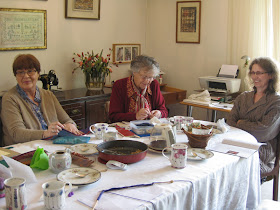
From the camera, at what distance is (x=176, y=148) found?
1786mm

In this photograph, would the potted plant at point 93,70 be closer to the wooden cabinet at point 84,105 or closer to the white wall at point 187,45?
the wooden cabinet at point 84,105

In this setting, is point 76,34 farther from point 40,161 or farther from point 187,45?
point 40,161

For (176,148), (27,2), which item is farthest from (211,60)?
(176,148)

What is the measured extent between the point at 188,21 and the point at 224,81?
3.48 feet

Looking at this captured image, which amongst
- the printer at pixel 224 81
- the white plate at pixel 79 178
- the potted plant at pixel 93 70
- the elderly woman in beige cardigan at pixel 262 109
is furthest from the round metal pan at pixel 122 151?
the printer at pixel 224 81

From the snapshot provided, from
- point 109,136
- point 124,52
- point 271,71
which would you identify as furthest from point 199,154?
point 124,52

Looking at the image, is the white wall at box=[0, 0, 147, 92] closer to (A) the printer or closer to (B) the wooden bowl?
(A) the printer

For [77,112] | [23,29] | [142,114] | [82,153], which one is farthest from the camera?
[77,112]

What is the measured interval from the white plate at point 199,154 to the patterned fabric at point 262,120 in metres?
0.81

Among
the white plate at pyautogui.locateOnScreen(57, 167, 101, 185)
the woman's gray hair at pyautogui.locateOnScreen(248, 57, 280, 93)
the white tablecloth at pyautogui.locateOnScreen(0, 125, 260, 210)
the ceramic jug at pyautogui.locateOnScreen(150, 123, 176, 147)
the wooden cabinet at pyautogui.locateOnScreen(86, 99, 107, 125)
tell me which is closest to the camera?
the white tablecloth at pyautogui.locateOnScreen(0, 125, 260, 210)

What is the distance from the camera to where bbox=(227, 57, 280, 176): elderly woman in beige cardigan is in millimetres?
2697

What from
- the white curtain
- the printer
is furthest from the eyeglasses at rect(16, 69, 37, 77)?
the white curtain

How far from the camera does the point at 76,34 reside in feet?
13.2

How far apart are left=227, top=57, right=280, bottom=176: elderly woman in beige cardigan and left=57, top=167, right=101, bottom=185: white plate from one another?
4.86 feet
